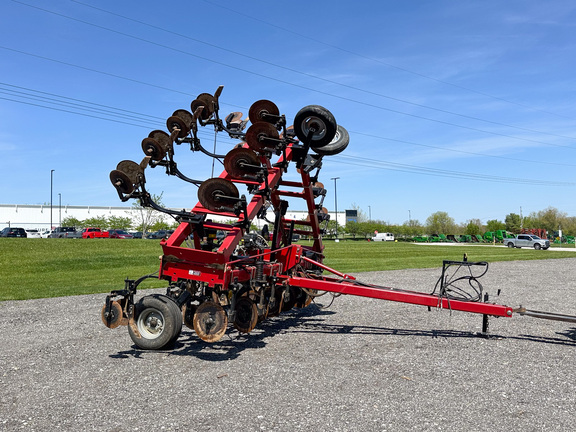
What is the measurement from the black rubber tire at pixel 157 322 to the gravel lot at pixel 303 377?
0.70 feet

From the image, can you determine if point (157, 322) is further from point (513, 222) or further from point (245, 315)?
point (513, 222)

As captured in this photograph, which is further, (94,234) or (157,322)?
(94,234)

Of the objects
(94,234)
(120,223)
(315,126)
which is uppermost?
(315,126)

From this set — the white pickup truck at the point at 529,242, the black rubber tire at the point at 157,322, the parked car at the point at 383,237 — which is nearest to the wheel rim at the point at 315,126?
the black rubber tire at the point at 157,322

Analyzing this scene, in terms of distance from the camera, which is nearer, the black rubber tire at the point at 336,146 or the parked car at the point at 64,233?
the black rubber tire at the point at 336,146

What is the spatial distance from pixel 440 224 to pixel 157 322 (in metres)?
116

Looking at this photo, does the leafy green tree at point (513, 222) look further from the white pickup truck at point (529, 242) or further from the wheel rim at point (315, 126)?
the wheel rim at point (315, 126)

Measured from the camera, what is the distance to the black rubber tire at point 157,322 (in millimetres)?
6641

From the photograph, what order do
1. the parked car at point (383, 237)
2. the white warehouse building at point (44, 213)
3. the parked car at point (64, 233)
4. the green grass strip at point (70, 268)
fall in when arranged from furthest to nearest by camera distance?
the white warehouse building at point (44, 213) < the parked car at point (383, 237) < the parked car at point (64, 233) < the green grass strip at point (70, 268)

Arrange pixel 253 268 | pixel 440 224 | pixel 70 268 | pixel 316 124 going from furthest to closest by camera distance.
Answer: pixel 440 224, pixel 70 268, pixel 316 124, pixel 253 268

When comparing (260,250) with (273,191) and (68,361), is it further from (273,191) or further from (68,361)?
(68,361)

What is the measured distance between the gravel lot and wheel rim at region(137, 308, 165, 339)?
0.30 m

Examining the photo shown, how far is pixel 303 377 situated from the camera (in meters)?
5.78

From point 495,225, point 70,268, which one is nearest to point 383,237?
point 495,225
